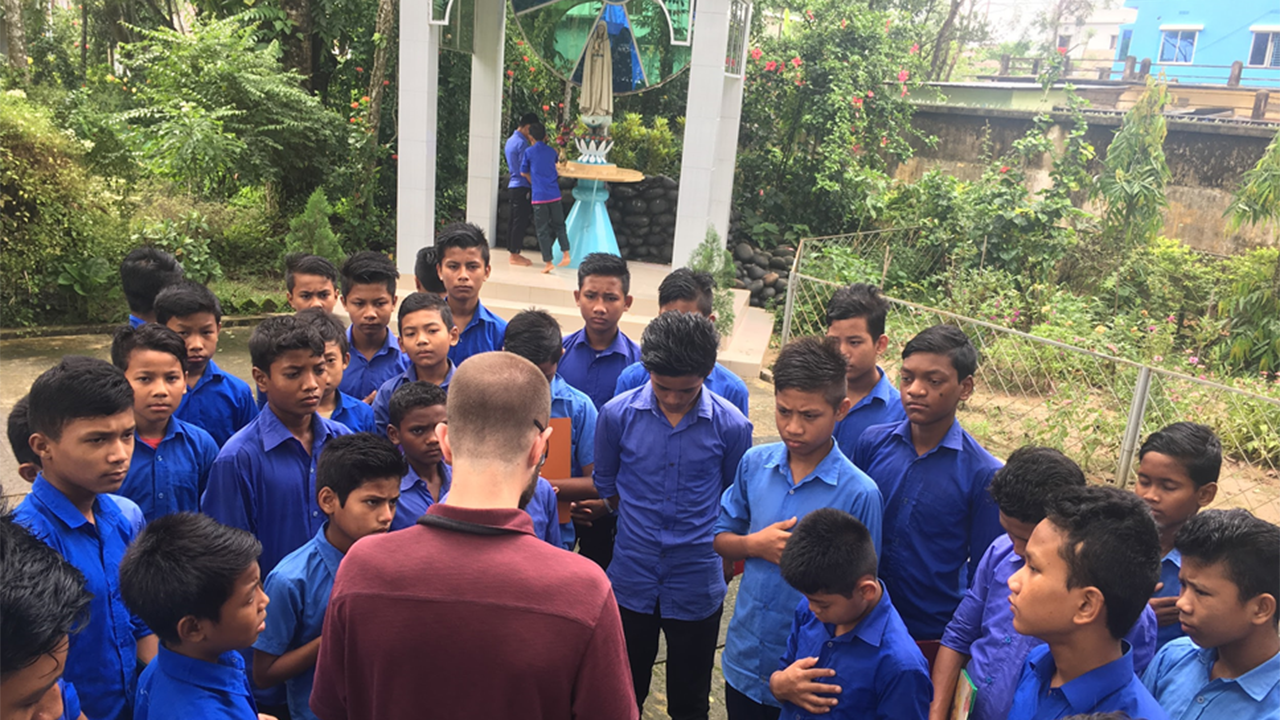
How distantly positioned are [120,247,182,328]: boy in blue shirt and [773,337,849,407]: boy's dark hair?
3030 mm

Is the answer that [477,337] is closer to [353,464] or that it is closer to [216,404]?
[216,404]

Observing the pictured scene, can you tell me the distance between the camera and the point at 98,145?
27.3 feet

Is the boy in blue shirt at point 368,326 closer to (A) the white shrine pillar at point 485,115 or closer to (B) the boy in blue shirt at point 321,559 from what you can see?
(B) the boy in blue shirt at point 321,559

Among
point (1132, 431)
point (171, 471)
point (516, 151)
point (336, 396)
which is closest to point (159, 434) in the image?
point (171, 471)

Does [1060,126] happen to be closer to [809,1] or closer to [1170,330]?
[809,1]

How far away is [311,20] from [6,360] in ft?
22.8

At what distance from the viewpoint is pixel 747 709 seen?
267 cm

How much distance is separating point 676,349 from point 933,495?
0.94 meters

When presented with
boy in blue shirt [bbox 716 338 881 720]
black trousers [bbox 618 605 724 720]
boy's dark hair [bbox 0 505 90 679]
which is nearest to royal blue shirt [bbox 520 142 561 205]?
black trousers [bbox 618 605 724 720]

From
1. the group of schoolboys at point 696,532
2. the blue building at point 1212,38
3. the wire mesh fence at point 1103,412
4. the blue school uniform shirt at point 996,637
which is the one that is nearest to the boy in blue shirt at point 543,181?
the wire mesh fence at point 1103,412

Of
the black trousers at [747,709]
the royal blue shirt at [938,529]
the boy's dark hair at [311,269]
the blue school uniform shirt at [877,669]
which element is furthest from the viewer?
the boy's dark hair at [311,269]

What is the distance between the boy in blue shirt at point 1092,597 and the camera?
5.99 feet

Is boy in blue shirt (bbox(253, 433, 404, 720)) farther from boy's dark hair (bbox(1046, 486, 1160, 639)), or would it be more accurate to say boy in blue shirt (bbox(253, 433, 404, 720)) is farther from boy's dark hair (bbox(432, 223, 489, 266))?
boy's dark hair (bbox(432, 223, 489, 266))

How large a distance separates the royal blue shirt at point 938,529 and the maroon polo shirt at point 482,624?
162cm
